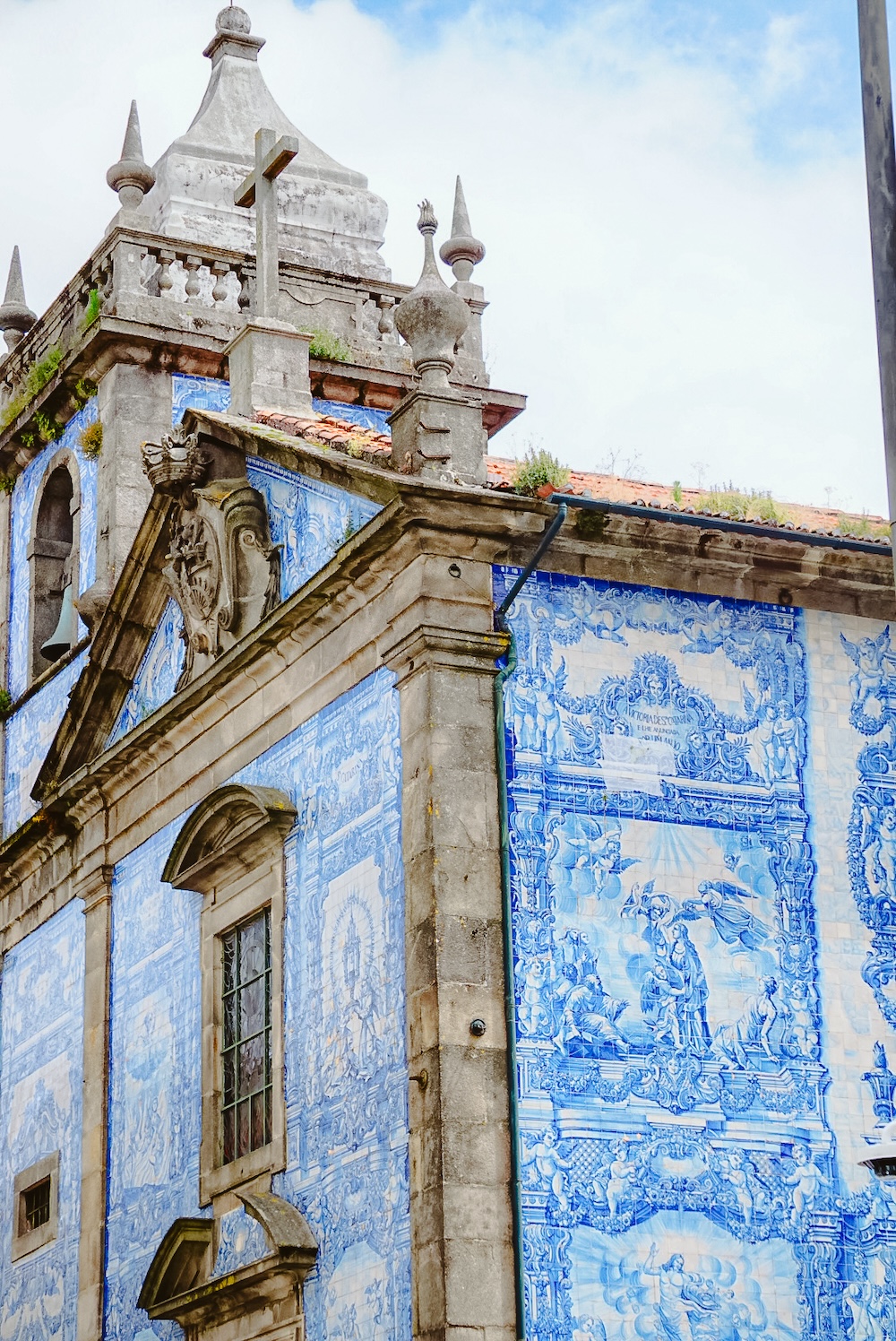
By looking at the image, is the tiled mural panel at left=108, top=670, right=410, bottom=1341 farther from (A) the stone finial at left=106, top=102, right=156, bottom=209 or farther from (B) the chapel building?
(A) the stone finial at left=106, top=102, right=156, bottom=209

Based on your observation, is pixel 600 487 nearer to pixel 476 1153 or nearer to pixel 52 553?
pixel 476 1153

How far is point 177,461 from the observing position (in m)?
15.6

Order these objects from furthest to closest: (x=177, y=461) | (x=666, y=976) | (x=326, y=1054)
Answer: (x=177, y=461), (x=326, y=1054), (x=666, y=976)

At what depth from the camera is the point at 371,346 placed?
62.2 ft

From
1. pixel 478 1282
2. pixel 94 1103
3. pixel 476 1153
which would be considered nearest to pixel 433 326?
pixel 476 1153

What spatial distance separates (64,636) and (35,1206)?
437 cm

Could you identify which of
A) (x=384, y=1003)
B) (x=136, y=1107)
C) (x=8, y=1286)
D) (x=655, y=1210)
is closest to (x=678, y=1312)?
(x=655, y=1210)

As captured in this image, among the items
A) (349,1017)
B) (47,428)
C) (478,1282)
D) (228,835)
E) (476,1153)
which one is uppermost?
(47,428)

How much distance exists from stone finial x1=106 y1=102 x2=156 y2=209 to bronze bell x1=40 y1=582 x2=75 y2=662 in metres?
3.08

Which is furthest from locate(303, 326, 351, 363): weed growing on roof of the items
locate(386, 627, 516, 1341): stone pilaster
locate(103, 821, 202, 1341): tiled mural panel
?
locate(386, 627, 516, 1341): stone pilaster

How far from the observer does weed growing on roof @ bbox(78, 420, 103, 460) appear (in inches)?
→ 736

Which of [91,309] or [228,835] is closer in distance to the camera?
[228,835]

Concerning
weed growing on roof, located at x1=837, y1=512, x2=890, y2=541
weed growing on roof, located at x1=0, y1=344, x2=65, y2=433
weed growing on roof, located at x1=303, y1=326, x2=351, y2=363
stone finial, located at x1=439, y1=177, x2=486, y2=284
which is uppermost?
stone finial, located at x1=439, y1=177, x2=486, y2=284

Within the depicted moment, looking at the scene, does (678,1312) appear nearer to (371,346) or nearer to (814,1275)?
(814,1275)
